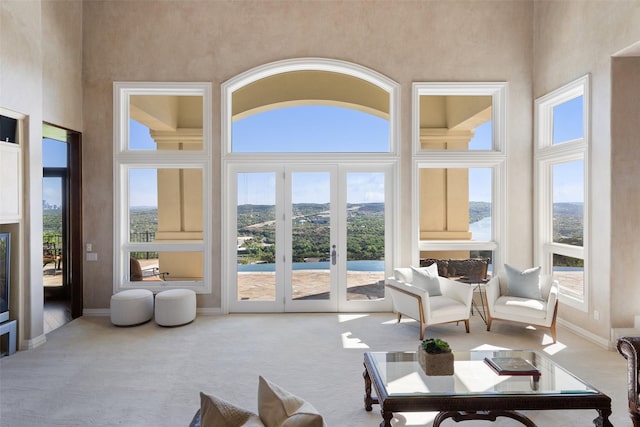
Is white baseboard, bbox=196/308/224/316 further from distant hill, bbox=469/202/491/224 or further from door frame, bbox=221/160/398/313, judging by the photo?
distant hill, bbox=469/202/491/224

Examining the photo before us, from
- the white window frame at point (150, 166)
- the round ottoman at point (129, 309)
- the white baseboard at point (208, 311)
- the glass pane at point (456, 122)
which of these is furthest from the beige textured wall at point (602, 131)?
the round ottoman at point (129, 309)

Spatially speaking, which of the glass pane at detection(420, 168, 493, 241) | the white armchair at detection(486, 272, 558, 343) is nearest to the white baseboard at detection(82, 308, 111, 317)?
the glass pane at detection(420, 168, 493, 241)

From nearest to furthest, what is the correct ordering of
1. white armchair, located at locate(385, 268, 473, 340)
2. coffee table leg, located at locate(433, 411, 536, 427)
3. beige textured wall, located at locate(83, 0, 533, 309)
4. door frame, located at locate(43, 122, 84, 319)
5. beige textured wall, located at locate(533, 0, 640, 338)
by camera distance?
1. coffee table leg, located at locate(433, 411, 536, 427)
2. beige textured wall, located at locate(533, 0, 640, 338)
3. white armchair, located at locate(385, 268, 473, 340)
4. door frame, located at locate(43, 122, 84, 319)
5. beige textured wall, located at locate(83, 0, 533, 309)

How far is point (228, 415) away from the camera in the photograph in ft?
4.95

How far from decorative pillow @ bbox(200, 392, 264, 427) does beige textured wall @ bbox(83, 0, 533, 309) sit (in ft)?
16.0

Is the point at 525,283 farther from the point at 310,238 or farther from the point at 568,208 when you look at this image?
the point at 310,238

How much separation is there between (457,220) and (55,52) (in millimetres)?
6420

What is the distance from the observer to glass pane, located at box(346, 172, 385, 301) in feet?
21.1

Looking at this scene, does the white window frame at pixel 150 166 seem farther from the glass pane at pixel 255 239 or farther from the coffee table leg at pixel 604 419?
the coffee table leg at pixel 604 419

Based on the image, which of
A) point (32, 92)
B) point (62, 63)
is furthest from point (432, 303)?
point (62, 63)

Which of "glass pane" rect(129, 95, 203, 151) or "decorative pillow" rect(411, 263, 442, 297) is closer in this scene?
"decorative pillow" rect(411, 263, 442, 297)

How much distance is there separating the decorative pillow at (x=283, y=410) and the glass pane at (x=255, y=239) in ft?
15.6

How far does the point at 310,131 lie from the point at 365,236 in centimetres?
191

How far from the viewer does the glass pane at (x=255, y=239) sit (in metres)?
6.39
